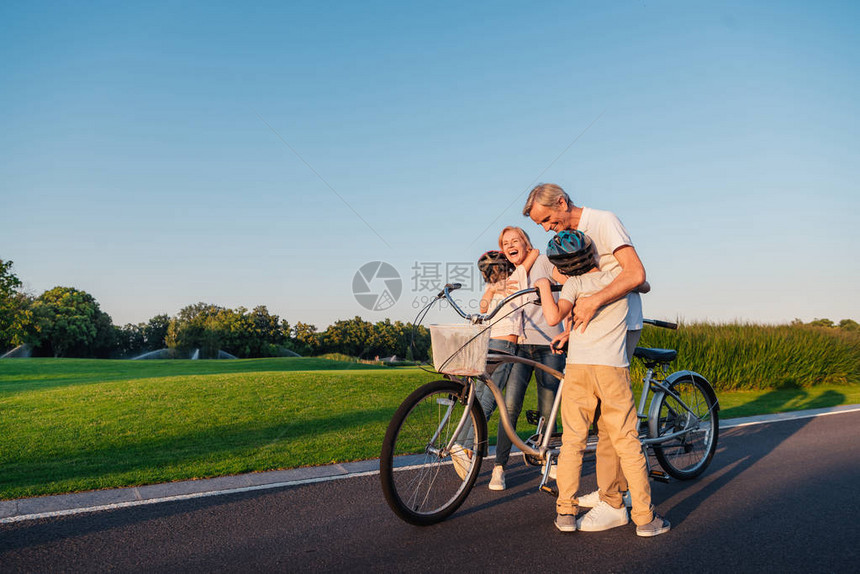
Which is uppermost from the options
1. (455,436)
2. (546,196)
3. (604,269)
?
(546,196)

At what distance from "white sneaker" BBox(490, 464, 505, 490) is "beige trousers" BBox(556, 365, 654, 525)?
102 cm

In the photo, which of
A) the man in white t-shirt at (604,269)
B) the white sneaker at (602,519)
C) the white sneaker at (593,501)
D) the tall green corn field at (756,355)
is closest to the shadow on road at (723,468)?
the white sneaker at (593,501)

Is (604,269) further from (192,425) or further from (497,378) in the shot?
(192,425)

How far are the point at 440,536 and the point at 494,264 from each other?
7.24ft

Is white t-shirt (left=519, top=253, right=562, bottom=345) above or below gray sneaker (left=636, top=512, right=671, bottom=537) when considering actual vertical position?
above

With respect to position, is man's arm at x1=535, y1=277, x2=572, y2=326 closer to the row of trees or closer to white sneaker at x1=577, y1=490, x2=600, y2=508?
white sneaker at x1=577, y1=490, x2=600, y2=508

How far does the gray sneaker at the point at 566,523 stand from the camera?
3916 millimetres

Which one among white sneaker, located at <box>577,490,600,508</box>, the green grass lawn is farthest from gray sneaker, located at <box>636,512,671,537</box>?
the green grass lawn

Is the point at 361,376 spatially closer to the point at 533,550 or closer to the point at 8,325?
the point at 533,550

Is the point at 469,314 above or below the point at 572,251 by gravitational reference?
below

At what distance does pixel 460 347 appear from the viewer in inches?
149

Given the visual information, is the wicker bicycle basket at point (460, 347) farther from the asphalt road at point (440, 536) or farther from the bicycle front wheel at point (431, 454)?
the asphalt road at point (440, 536)

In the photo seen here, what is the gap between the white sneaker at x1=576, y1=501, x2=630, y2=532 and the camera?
3977mm

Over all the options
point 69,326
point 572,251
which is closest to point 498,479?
point 572,251
